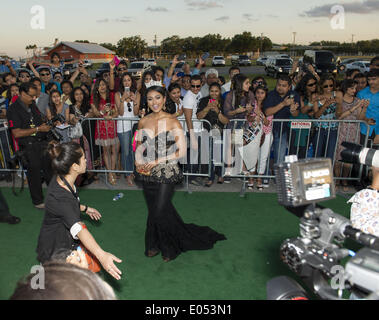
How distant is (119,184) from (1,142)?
2646mm

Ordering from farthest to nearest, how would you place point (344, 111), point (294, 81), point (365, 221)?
1. point (294, 81)
2. point (344, 111)
3. point (365, 221)

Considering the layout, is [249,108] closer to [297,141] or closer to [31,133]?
[297,141]

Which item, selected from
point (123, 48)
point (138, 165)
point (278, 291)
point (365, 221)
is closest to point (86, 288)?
point (278, 291)

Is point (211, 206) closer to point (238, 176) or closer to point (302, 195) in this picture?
point (238, 176)

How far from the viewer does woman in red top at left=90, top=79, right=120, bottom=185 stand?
6.45 m

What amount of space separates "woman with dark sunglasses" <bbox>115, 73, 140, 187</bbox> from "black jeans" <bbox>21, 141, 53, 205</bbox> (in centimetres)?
150

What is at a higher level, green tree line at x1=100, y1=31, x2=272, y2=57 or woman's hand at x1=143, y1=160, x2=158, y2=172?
green tree line at x1=100, y1=31, x2=272, y2=57

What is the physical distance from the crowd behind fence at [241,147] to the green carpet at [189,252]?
57cm

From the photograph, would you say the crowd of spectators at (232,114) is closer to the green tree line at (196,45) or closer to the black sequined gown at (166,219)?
the black sequined gown at (166,219)

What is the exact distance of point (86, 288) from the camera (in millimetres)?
1256

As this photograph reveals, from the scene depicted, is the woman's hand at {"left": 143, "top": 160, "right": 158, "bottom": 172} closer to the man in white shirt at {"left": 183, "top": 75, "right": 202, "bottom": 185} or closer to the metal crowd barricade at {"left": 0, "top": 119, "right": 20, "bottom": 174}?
the man in white shirt at {"left": 183, "top": 75, "right": 202, "bottom": 185}

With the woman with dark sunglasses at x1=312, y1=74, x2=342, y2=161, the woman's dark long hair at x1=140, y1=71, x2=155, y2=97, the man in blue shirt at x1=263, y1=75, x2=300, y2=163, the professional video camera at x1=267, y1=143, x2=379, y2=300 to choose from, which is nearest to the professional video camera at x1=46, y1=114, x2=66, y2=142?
the woman's dark long hair at x1=140, y1=71, x2=155, y2=97

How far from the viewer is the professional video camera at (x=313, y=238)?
5.63ft

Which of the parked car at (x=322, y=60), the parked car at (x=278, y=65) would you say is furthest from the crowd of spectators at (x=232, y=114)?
the parked car at (x=278, y=65)
